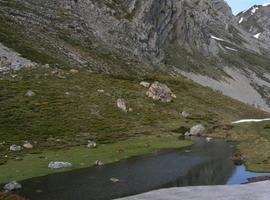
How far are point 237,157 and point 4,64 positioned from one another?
189 ft

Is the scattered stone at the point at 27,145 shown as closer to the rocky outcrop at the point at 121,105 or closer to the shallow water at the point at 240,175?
the shallow water at the point at 240,175

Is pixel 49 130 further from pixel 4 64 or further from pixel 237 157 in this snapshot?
pixel 4 64

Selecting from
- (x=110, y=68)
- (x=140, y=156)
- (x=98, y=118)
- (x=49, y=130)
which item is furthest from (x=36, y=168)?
(x=110, y=68)

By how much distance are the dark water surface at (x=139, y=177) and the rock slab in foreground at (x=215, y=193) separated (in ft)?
18.4

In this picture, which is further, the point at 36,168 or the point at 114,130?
the point at 114,130

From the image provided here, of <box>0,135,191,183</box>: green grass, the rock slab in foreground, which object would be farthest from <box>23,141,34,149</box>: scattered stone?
the rock slab in foreground

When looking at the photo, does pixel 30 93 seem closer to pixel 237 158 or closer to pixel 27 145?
pixel 27 145

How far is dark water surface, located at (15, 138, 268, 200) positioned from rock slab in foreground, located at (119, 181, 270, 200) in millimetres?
5600

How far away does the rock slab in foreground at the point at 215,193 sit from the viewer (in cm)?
3347

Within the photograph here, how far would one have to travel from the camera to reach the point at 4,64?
99875 mm

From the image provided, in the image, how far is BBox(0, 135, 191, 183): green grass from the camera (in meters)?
48.1

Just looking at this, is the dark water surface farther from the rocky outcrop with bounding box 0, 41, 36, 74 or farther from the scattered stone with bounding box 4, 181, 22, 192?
the rocky outcrop with bounding box 0, 41, 36, 74

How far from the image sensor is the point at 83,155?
189 ft

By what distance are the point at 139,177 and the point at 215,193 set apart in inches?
544
